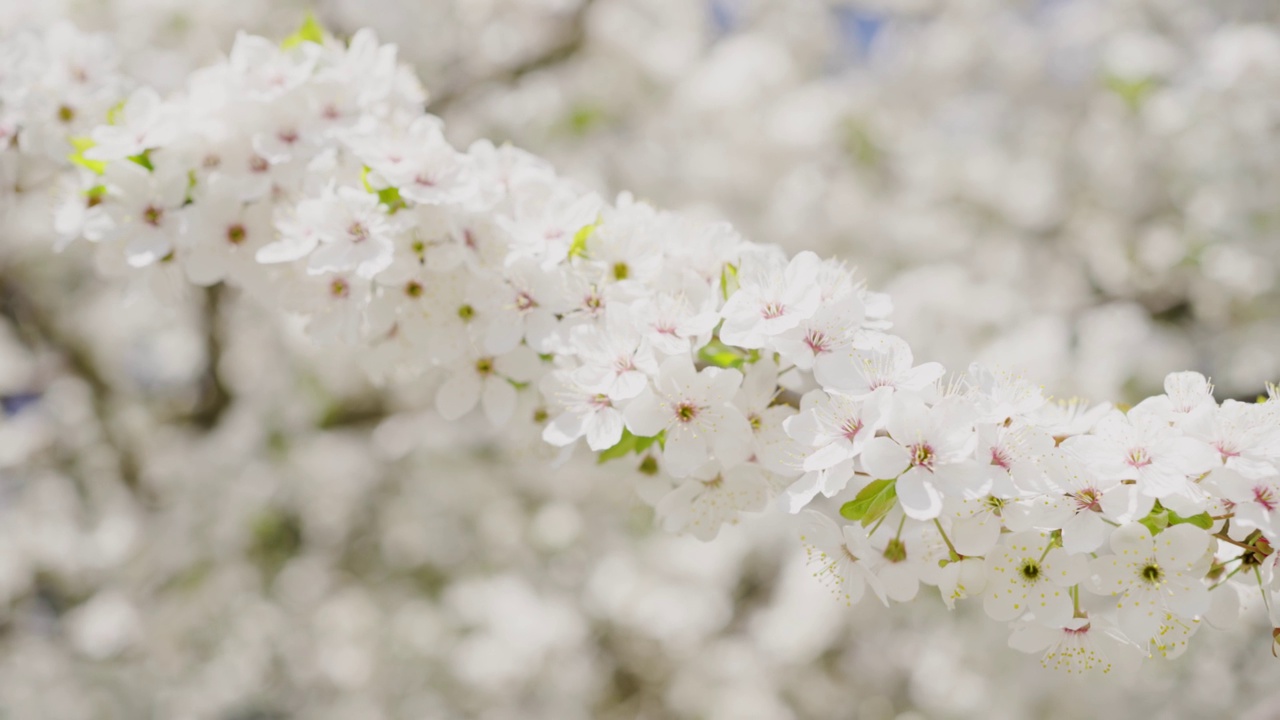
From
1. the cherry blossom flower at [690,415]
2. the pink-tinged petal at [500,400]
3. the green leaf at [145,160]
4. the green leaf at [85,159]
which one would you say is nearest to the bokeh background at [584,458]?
the green leaf at [85,159]

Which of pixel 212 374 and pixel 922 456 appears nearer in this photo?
pixel 922 456

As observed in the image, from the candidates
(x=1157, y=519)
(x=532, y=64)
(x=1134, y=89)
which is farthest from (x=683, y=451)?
(x=1134, y=89)

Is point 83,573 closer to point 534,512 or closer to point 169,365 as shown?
point 169,365

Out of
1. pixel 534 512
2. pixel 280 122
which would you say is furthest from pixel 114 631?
pixel 280 122

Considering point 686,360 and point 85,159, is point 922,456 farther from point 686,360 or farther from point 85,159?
point 85,159

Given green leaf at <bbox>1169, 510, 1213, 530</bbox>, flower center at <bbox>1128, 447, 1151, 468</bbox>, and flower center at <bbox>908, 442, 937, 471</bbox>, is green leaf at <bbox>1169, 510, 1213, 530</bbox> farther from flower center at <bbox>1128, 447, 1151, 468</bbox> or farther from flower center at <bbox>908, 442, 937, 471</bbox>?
flower center at <bbox>908, 442, 937, 471</bbox>

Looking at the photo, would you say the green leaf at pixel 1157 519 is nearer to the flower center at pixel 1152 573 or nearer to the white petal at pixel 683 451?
the flower center at pixel 1152 573
